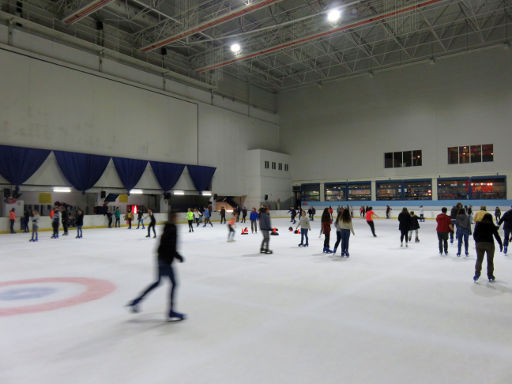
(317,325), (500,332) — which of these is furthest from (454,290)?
(317,325)

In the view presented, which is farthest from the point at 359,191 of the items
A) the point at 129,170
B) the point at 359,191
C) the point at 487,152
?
the point at 129,170

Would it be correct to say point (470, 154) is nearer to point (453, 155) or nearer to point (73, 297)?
point (453, 155)

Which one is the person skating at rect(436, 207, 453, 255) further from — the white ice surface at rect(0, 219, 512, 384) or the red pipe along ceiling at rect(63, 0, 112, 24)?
the red pipe along ceiling at rect(63, 0, 112, 24)

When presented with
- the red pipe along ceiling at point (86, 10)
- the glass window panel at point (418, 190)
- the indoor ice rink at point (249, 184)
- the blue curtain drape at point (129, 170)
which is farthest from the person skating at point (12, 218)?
the glass window panel at point (418, 190)

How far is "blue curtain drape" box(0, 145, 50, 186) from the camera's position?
21.3 meters

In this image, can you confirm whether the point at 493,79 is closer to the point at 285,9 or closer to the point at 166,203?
the point at 285,9

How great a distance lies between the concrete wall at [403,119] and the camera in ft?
104

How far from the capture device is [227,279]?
311 inches

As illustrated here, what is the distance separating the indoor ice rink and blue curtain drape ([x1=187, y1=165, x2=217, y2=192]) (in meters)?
0.19

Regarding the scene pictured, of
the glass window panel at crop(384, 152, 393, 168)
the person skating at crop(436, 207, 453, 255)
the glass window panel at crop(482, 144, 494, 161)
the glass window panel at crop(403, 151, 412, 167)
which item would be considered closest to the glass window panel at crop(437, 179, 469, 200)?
the glass window panel at crop(482, 144, 494, 161)

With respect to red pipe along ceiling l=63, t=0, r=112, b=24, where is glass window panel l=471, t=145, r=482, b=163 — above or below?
below

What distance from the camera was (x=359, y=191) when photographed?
38.4 metres

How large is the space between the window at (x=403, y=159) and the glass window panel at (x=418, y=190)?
174cm

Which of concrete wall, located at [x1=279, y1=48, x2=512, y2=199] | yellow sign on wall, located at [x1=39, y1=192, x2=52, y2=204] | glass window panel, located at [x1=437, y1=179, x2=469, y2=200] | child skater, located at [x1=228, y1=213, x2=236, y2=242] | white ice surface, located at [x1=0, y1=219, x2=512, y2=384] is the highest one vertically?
concrete wall, located at [x1=279, y1=48, x2=512, y2=199]
